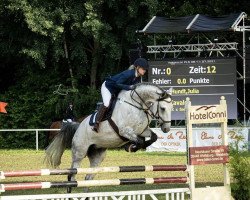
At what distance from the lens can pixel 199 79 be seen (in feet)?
76.9

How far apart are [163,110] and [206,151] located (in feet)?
3.30

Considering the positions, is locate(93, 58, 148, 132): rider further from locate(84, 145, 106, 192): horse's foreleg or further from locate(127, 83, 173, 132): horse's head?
locate(84, 145, 106, 192): horse's foreleg

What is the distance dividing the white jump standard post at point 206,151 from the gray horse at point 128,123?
2.13 ft

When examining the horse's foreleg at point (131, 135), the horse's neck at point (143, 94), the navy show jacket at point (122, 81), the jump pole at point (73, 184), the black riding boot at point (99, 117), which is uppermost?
the navy show jacket at point (122, 81)

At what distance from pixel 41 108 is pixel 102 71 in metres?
2.95

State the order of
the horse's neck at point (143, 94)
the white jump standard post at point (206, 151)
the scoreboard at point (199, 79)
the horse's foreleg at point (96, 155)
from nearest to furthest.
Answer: the white jump standard post at point (206, 151) < the horse's neck at point (143, 94) < the horse's foreleg at point (96, 155) < the scoreboard at point (199, 79)

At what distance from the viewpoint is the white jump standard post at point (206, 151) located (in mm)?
10188

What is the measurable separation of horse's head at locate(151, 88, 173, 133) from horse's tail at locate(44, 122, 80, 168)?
1.90 metres

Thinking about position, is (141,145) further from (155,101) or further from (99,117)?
(99,117)

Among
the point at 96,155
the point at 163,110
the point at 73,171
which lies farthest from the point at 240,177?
the point at 73,171

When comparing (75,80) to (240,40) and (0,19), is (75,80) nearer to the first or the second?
(0,19)

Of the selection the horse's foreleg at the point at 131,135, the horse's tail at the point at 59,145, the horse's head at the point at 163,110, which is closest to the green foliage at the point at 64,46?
the horse's tail at the point at 59,145

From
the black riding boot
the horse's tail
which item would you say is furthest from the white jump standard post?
the horse's tail

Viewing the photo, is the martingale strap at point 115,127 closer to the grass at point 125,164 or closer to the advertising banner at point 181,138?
the grass at point 125,164
